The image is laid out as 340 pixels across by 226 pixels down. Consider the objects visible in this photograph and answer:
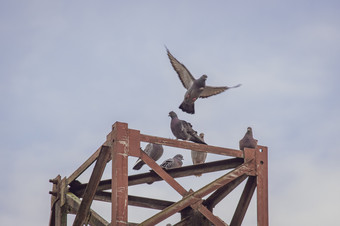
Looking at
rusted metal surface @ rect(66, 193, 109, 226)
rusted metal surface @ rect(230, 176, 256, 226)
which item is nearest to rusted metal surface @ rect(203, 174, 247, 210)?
rusted metal surface @ rect(230, 176, 256, 226)

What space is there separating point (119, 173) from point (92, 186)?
27.2 inches

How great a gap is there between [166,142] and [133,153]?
2.09ft

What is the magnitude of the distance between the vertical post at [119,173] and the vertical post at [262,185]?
2031 millimetres

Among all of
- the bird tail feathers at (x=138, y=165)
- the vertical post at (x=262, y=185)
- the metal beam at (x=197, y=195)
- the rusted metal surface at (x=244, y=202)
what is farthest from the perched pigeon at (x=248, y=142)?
the metal beam at (x=197, y=195)

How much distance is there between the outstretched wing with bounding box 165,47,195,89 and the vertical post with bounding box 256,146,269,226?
8.96m

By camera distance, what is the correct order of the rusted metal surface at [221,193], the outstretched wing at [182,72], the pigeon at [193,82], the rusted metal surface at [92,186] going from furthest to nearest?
the outstretched wing at [182,72]
the pigeon at [193,82]
the rusted metal surface at [221,193]
the rusted metal surface at [92,186]

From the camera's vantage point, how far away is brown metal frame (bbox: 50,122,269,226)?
403 inches

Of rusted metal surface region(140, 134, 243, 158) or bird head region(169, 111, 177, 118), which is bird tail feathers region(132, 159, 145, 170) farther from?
bird head region(169, 111, 177, 118)

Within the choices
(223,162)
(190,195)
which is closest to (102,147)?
(190,195)

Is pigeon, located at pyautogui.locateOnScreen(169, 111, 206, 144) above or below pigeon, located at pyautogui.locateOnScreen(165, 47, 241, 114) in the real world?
below

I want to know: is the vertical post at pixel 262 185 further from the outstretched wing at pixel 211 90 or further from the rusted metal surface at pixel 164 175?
the outstretched wing at pixel 211 90

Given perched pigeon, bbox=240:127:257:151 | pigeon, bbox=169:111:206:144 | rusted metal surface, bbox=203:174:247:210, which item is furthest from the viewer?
pigeon, bbox=169:111:206:144

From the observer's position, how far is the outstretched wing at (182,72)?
20.3 meters

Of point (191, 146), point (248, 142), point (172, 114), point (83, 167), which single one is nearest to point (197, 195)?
point (191, 146)
